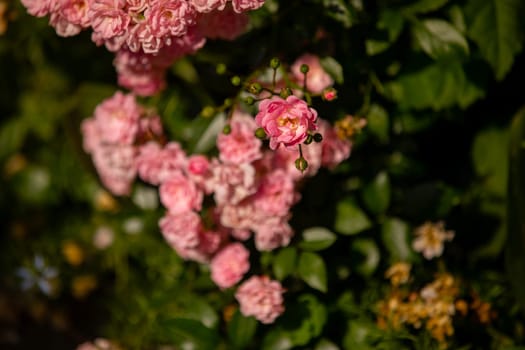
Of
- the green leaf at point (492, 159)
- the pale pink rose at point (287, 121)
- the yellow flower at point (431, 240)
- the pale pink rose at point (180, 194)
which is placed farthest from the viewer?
the green leaf at point (492, 159)

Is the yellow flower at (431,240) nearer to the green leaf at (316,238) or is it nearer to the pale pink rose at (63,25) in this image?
the green leaf at (316,238)

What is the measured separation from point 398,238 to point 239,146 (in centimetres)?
47

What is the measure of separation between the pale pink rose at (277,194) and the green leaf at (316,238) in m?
0.12

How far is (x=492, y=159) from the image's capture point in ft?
6.13

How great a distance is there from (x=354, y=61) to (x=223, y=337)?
663 millimetres

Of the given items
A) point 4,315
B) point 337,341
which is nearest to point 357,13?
point 337,341

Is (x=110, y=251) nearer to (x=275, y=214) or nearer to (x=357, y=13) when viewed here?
(x=275, y=214)

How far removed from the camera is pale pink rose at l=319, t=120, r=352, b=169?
1.45 m

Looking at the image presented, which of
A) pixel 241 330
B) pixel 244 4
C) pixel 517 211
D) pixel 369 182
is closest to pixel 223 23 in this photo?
pixel 244 4

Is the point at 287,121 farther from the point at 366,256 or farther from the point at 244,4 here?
the point at 366,256

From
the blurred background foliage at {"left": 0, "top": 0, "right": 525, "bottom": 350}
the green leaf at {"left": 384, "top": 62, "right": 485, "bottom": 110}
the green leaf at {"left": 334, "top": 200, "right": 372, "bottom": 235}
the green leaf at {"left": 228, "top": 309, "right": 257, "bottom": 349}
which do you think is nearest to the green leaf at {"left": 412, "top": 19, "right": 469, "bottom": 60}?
the blurred background foliage at {"left": 0, "top": 0, "right": 525, "bottom": 350}

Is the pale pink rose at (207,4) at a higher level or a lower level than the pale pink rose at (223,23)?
higher

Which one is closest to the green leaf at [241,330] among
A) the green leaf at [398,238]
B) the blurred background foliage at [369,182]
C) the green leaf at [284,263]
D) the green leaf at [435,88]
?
the blurred background foliage at [369,182]

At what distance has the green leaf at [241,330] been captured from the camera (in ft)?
4.94
